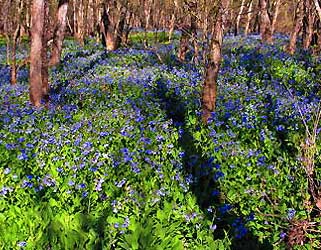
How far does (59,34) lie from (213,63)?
30.5 feet

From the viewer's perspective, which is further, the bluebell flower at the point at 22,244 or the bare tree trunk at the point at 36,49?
the bare tree trunk at the point at 36,49

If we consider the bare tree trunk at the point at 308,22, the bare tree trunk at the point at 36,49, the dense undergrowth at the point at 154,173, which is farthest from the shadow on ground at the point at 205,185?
the bare tree trunk at the point at 308,22

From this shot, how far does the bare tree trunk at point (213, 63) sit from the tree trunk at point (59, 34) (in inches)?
343

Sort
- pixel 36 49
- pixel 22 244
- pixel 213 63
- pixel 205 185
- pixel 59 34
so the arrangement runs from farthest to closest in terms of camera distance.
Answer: pixel 59 34 < pixel 36 49 < pixel 213 63 < pixel 205 185 < pixel 22 244

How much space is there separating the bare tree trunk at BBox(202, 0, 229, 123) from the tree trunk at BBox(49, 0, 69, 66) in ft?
28.6

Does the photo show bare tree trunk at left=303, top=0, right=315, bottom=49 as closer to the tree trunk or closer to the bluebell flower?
the tree trunk

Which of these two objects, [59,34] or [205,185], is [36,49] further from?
[59,34]

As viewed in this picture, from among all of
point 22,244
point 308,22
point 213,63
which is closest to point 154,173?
point 22,244

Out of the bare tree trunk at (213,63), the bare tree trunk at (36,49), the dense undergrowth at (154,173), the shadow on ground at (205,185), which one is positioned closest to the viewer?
the dense undergrowth at (154,173)

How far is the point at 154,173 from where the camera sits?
5426 mm

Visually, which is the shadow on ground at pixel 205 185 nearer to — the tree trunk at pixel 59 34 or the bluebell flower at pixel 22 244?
the bluebell flower at pixel 22 244

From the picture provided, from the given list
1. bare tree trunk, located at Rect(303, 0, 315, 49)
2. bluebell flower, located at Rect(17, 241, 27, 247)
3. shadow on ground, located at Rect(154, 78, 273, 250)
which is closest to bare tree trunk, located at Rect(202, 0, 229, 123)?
shadow on ground, located at Rect(154, 78, 273, 250)

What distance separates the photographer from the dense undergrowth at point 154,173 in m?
4.09

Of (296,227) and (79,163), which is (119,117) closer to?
(79,163)
